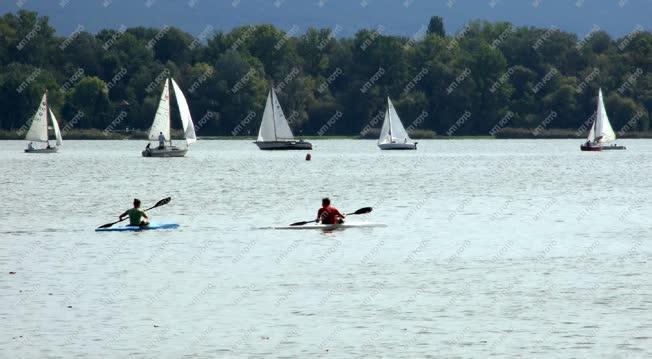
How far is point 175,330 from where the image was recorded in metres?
33.1

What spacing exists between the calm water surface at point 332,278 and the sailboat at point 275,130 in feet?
236

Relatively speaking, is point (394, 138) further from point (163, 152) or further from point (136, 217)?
point (136, 217)

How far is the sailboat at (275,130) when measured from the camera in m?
159

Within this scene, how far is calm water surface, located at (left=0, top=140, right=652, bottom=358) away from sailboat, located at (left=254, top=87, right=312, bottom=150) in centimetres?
7200

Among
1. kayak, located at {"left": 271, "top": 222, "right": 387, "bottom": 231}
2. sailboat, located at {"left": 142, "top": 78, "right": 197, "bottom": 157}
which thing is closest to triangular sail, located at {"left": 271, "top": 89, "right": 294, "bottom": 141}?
sailboat, located at {"left": 142, "top": 78, "right": 197, "bottom": 157}

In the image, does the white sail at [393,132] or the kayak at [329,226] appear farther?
the white sail at [393,132]

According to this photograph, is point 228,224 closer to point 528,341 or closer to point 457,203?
point 457,203

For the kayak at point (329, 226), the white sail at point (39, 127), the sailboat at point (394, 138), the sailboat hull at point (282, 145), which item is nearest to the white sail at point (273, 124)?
the sailboat hull at point (282, 145)

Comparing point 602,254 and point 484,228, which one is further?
point 484,228

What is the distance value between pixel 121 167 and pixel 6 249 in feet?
285

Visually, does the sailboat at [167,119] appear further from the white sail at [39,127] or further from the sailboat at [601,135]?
the sailboat at [601,135]

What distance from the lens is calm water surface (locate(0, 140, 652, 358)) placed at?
31.7 metres

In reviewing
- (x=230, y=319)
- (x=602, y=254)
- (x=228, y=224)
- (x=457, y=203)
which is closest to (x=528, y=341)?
(x=230, y=319)

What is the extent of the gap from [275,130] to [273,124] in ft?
9.23
